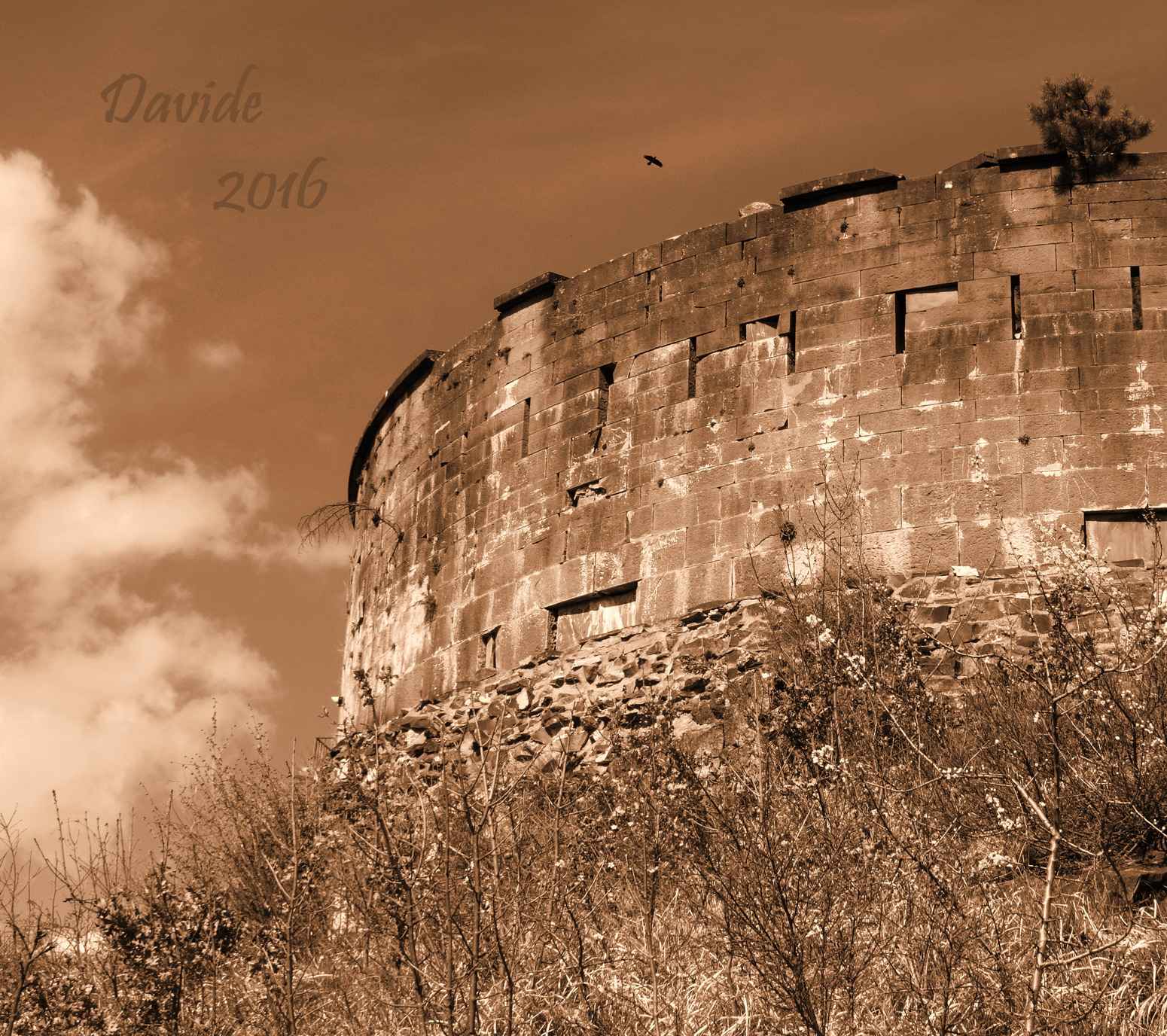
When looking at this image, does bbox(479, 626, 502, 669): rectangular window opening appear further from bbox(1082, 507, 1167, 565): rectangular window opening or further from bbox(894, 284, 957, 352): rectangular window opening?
bbox(1082, 507, 1167, 565): rectangular window opening

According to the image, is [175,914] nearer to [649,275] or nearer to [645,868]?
[645,868]

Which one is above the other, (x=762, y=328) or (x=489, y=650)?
(x=762, y=328)

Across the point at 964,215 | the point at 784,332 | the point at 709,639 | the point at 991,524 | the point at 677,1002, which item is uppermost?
the point at 964,215

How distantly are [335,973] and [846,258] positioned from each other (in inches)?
238

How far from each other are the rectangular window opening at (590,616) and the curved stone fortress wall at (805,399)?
0.05ft

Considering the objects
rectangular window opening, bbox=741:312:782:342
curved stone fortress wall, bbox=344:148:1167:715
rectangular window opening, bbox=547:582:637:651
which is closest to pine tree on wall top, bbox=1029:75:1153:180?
curved stone fortress wall, bbox=344:148:1167:715

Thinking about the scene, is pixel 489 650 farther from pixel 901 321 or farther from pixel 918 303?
pixel 918 303

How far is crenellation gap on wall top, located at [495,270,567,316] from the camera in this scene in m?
11.4

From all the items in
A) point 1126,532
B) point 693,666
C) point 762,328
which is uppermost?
point 762,328

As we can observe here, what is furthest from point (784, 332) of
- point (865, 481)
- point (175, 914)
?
point (175, 914)

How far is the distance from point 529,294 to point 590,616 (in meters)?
2.69

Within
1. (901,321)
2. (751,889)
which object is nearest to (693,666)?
(901,321)

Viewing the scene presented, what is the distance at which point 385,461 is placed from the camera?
13.2 meters

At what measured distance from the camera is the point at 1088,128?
9.60 meters
